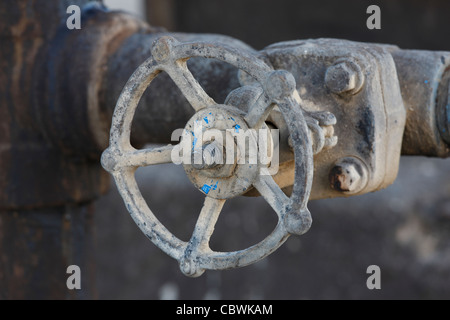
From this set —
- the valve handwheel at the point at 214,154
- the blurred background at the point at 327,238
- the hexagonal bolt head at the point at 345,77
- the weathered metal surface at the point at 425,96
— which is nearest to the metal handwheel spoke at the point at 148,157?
the valve handwheel at the point at 214,154

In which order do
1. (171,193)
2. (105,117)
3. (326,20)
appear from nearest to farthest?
(105,117)
(171,193)
(326,20)

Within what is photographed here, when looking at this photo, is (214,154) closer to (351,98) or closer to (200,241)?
(200,241)

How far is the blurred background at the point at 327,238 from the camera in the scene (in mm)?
1856

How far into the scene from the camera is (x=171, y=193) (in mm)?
2135

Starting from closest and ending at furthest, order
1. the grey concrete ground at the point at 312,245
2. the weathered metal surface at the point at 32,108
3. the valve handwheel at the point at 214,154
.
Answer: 1. the valve handwheel at the point at 214,154
2. the weathered metal surface at the point at 32,108
3. the grey concrete ground at the point at 312,245

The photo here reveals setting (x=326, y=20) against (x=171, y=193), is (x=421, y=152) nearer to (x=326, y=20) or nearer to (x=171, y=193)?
(x=171, y=193)

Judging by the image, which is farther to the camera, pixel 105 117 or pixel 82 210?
pixel 82 210

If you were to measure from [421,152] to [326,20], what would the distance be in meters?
1.80

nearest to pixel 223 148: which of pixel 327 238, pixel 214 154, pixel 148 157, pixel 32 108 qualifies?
pixel 214 154

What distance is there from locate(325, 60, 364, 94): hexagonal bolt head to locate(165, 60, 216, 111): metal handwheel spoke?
162mm

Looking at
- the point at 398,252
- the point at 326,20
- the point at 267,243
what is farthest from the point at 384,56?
the point at 326,20

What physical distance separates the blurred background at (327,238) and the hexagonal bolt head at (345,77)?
3.59 ft

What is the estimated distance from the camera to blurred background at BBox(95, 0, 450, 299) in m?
1.86

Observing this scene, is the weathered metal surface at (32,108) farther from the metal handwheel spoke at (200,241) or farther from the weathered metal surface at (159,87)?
the metal handwheel spoke at (200,241)
